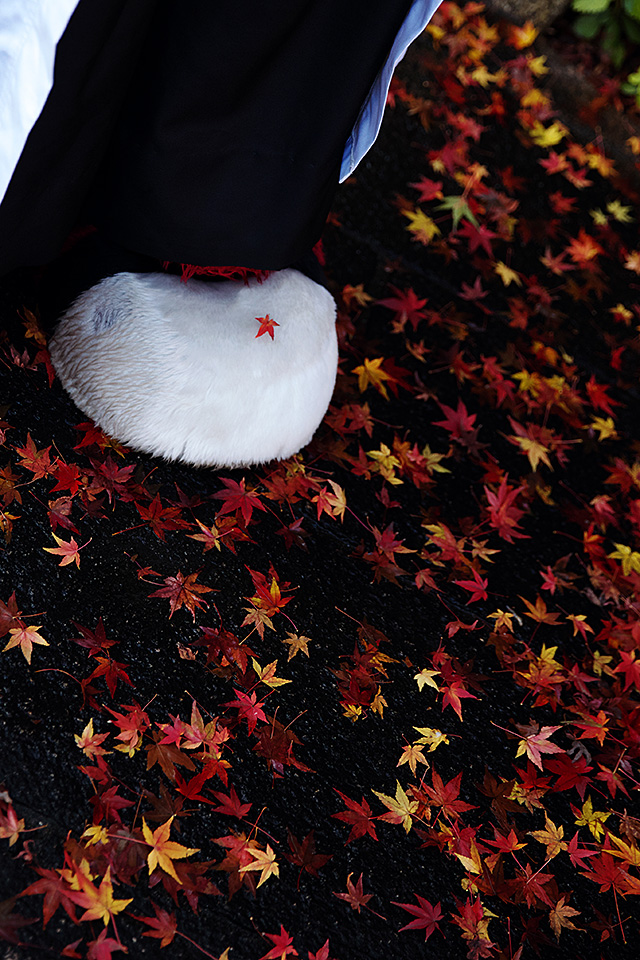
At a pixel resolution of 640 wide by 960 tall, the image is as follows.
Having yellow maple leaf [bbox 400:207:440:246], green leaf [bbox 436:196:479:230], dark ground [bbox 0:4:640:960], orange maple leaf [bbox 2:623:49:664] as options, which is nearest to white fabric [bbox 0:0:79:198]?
dark ground [bbox 0:4:640:960]

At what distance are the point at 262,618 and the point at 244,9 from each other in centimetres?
146

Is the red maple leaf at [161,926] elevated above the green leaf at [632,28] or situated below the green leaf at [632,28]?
below

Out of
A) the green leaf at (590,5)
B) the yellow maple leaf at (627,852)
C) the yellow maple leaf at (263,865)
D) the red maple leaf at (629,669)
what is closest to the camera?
the yellow maple leaf at (263,865)

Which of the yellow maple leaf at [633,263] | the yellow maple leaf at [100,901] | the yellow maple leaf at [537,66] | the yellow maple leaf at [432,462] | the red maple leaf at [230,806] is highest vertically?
the yellow maple leaf at [537,66]

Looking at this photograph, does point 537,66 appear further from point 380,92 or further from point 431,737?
point 431,737

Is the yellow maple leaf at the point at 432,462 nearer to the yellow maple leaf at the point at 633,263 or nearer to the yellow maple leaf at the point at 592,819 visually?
the yellow maple leaf at the point at 592,819

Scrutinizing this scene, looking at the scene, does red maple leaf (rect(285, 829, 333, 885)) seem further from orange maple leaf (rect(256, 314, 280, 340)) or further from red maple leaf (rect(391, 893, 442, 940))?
orange maple leaf (rect(256, 314, 280, 340))

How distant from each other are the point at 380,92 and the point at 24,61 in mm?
774

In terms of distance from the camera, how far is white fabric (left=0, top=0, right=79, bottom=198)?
129 cm

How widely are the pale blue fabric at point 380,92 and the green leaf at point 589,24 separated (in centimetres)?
355

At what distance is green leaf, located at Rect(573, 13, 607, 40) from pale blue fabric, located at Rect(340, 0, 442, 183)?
3554 millimetres

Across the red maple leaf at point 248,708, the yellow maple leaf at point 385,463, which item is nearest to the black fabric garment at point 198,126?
the yellow maple leaf at point 385,463

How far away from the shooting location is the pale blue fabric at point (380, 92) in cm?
160

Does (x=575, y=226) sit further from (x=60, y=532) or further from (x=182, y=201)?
(x=60, y=532)
